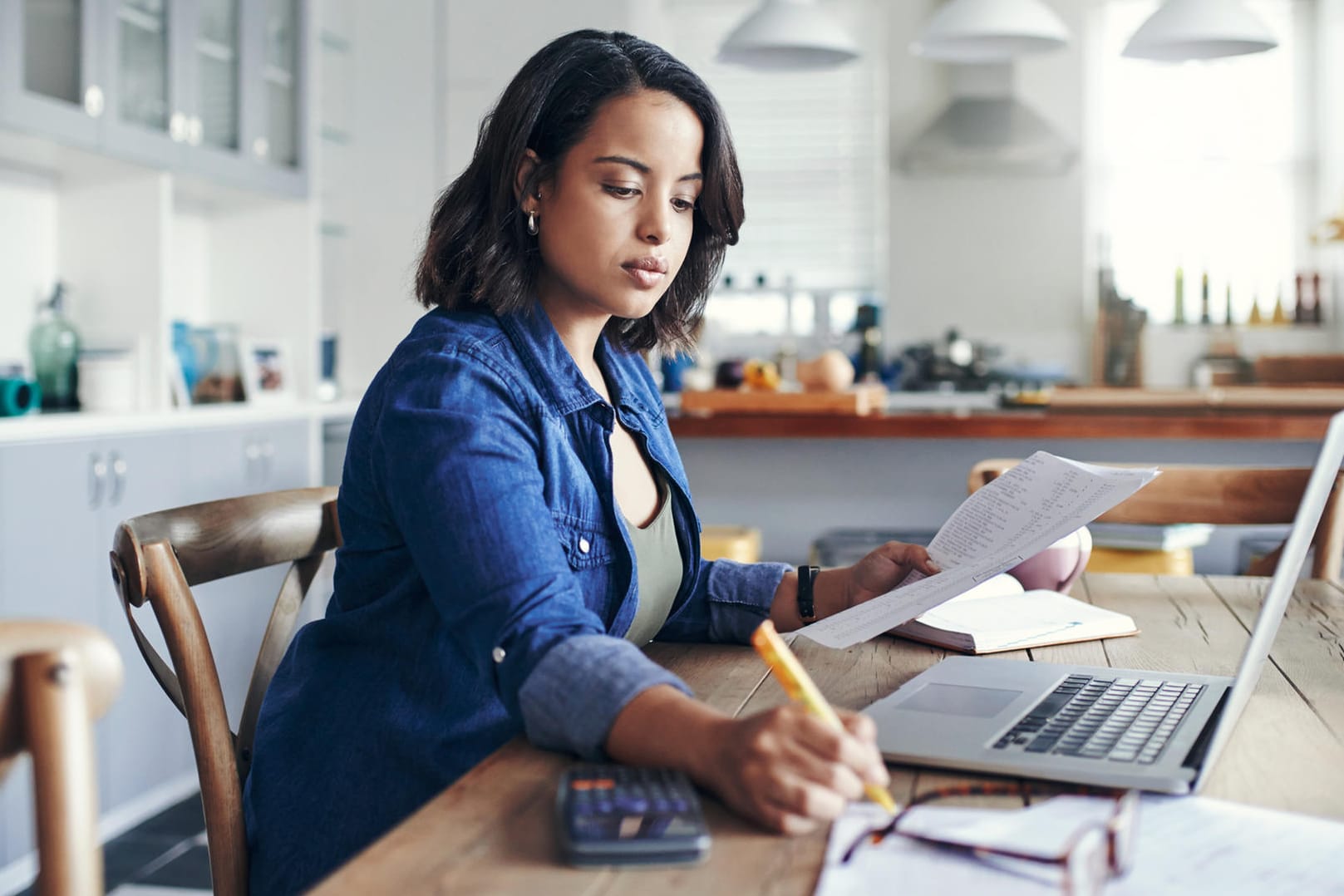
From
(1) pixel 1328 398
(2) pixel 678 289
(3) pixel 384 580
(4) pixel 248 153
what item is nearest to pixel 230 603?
(4) pixel 248 153

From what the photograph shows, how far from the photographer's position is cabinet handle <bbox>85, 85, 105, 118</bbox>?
2.75m

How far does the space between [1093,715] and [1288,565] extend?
19 cm

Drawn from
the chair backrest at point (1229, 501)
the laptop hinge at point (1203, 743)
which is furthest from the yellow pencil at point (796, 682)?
the chair backrest at point (1229, 501)

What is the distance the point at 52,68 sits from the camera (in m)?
2.68

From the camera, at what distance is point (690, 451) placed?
3014 mm

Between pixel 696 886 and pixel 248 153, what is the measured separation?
321 cm

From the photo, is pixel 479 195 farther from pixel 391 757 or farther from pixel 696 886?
pixel 696 886

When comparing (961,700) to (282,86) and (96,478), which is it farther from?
(282,86)

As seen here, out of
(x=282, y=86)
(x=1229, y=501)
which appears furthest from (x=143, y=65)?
(x=1229, y=501)

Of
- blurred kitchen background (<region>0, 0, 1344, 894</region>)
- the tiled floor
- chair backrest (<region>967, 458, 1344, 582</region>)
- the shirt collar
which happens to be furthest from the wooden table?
the tiled floor

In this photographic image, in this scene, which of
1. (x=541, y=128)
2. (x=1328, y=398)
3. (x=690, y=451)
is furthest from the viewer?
(x=690, y=451)

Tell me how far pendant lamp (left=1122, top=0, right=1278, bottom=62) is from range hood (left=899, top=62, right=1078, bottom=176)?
2092mm

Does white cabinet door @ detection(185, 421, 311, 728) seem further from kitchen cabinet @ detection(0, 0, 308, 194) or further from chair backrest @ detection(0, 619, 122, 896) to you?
chair backrest @ detection(0, 619, 122, 896)

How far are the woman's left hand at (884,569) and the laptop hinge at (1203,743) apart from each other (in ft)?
1.14
